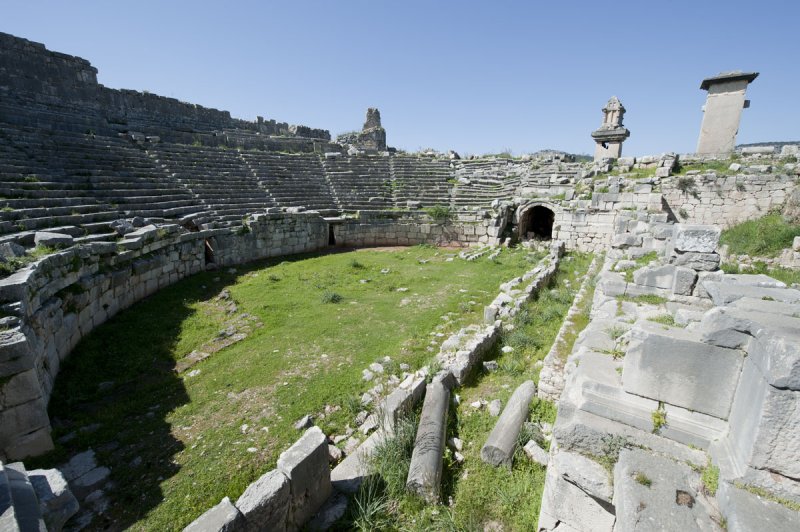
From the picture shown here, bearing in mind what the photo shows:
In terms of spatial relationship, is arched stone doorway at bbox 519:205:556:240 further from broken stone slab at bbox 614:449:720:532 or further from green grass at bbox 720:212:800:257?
broken stone slab at bbox 614:449:720:532

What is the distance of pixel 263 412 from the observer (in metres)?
4.91

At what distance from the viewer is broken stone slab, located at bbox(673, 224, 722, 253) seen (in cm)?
534

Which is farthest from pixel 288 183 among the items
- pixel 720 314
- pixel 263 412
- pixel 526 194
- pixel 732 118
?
pixel 732 118

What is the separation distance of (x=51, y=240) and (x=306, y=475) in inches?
282

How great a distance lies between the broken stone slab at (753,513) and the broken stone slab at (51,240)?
9.88m

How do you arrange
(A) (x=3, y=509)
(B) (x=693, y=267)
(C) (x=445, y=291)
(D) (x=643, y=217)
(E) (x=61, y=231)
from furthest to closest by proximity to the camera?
1. (D) (x=643, y=217)
2. (C) (x=445, y=291)
3. (E) (x=61, y=231)
4. (B) (x=693, y=267)
5. (A) (x=3, y=509)

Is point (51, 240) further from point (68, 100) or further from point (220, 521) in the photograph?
point (68, 100)

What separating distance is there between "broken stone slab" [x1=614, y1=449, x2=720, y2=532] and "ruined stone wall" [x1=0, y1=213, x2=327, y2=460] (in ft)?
19.2

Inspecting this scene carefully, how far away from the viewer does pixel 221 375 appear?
18.9 ft

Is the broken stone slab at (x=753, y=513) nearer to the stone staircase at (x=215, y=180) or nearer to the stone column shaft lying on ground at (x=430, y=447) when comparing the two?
the stone column shaft lying on ground at (x=430, y=447)

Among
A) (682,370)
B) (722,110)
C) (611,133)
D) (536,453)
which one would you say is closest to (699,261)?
(682,370)

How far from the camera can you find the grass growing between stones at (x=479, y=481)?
10.8ft

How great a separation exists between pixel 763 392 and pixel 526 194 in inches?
612

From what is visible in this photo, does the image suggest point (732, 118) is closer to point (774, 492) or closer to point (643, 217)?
point (643, 217)
